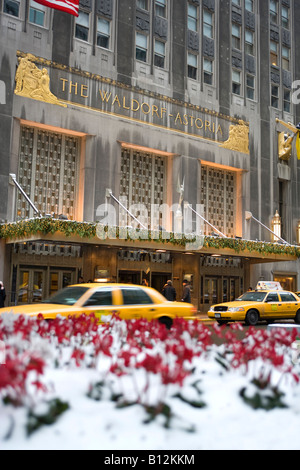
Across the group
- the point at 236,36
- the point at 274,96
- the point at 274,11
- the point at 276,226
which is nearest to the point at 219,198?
the point at 276,226

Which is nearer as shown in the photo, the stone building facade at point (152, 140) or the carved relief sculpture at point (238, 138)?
→ the stone building facade at point (152, 140)

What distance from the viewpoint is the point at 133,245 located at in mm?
21953

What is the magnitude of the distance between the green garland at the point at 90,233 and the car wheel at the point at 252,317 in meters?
4.61

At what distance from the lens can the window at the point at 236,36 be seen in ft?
107

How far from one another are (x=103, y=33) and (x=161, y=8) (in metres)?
4.76

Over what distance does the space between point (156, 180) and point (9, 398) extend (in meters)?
24.6

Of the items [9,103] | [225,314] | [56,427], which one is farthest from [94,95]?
[56,427]

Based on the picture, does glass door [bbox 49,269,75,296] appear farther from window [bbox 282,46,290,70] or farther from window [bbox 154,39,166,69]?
window [bbox 282,46,290,70]

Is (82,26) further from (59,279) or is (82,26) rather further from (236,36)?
(59,279)

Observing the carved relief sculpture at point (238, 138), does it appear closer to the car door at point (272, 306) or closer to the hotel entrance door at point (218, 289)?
the hotel entrance door at point (218, 289)

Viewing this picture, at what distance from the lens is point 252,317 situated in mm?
20312

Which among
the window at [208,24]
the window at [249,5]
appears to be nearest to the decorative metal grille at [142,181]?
the window at [208,24]

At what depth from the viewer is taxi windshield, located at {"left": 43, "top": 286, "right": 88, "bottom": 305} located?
11.5m

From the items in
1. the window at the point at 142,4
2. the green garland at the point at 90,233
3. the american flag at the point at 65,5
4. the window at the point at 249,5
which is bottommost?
the green garland at the point at 90,233
